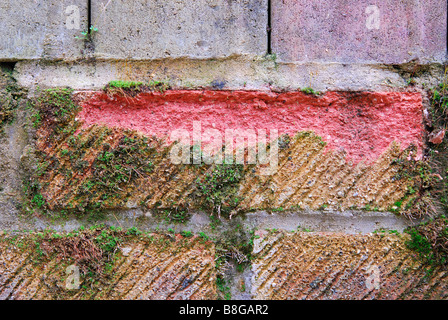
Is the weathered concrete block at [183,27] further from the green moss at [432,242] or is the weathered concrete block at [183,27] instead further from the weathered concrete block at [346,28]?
the green moss at [432,242]

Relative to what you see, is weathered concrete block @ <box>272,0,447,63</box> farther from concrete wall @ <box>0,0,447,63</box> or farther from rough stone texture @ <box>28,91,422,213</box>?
rough stone texture @ <box>28,91,422,213</box>

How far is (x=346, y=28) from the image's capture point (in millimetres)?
1461

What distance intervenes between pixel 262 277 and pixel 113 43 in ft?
3.68

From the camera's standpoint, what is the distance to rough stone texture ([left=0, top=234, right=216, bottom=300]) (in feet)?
4.71

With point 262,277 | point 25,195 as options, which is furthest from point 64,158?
point 262,277

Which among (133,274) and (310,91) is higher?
(310,91)

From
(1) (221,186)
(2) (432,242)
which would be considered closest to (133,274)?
(1) (221,186)

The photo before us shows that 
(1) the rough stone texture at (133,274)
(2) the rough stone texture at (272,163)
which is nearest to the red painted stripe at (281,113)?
(2) the rough stone texture at (272,163)

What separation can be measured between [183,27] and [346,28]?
659mm

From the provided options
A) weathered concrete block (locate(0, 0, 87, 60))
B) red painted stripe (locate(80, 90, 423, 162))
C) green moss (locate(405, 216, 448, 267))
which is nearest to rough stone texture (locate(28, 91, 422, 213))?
red painted stripe (locate(80, 90, 423, 162))

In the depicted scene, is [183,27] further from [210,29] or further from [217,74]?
[217,74]
